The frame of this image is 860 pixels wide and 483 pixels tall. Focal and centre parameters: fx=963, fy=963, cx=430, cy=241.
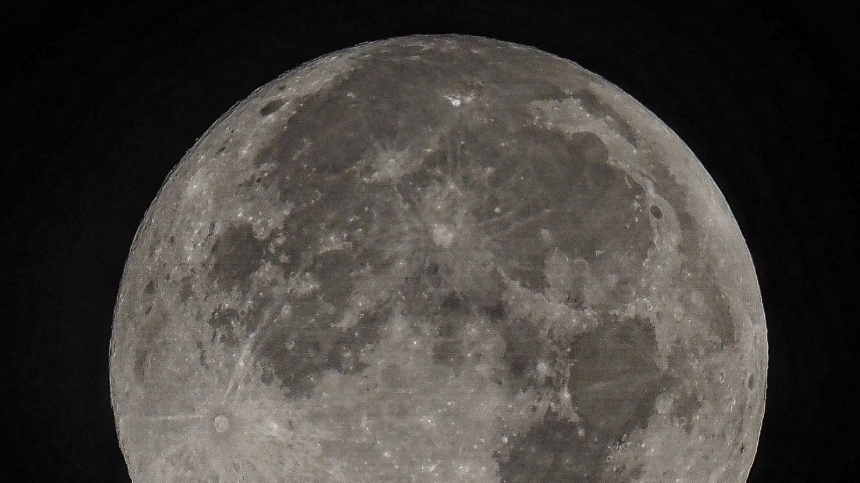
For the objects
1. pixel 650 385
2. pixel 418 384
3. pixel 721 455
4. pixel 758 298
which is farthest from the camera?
pixel 758 298

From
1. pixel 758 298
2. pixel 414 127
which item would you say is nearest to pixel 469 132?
pixel 414 127

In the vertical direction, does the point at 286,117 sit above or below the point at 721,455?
above

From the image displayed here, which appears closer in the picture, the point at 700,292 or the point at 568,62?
the point at 700,292

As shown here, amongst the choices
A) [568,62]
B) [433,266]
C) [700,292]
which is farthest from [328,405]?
[568,62]

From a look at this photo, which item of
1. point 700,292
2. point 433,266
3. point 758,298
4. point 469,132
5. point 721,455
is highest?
point 469,132

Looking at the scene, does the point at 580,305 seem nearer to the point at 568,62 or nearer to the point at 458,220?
the point at 458,220

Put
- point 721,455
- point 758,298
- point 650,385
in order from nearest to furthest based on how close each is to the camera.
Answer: point 650,385, point 721,455, point 758,298
